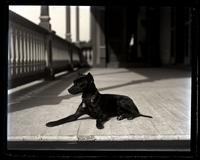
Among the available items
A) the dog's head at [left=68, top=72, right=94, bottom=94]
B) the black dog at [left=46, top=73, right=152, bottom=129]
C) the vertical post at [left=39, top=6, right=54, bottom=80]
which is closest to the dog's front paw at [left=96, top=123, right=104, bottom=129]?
the black dog at [left=46, top=73, right=152, bottom=129]

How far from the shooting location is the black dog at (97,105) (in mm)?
1862

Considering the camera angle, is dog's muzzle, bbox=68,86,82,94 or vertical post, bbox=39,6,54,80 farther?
dog's muzzle, bbox=68,86,82,94

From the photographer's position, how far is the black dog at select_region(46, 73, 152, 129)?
1.86m

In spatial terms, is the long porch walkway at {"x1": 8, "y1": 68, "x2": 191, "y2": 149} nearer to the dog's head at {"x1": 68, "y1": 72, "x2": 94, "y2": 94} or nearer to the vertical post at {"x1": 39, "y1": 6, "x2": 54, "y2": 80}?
the dog's head at {"x1": 68, "y1": 72, "x2": 94, "y2": 94}

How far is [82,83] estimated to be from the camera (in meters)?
1.84

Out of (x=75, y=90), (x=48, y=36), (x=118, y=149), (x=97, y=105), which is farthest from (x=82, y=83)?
(x=48, y=36)

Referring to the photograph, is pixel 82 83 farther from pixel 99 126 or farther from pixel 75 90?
pixel 99 126

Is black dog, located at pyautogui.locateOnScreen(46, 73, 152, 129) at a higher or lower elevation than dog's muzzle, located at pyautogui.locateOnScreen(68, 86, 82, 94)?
lower

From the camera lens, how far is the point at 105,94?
1.95m

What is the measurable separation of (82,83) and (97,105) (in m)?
0.19
